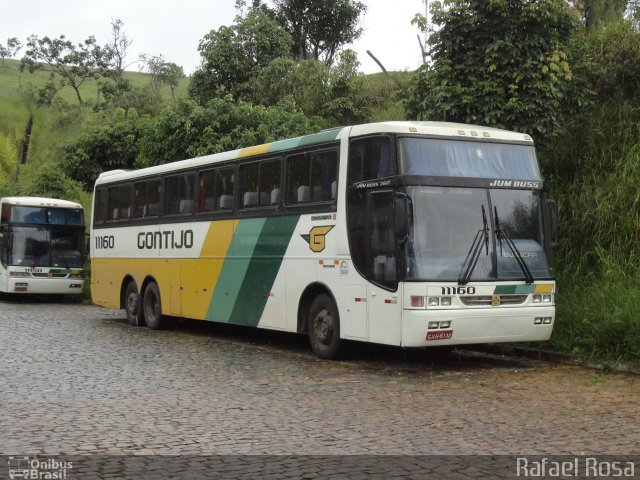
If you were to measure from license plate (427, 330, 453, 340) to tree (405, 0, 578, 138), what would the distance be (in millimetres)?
5863

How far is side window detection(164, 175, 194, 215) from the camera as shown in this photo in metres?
16.8

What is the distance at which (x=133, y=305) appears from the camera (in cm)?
1920

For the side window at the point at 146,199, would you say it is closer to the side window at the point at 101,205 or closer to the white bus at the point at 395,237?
the side window at the point at 101,205

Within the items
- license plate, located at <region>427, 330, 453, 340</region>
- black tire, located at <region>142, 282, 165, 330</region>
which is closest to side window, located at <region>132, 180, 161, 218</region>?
black tire, located at <region>142, 282, 165, 330</region>

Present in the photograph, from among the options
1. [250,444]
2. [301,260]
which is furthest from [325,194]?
[250,444]

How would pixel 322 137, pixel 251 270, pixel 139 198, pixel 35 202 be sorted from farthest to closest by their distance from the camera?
1. pixel 35 202
2. pixel 139 198
3. pixel 251 270
4. pixel 322 137

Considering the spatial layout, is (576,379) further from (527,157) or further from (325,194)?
(325,194)

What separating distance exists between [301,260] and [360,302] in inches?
67.6

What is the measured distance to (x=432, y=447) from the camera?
284 inches

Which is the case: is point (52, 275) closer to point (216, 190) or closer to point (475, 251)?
point (216, 190)

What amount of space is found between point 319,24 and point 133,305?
33888 millimetres

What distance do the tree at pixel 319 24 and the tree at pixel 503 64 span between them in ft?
109

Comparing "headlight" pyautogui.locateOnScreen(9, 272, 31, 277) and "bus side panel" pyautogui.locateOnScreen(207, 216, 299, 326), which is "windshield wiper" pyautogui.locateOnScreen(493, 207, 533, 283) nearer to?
"bus side panel" pyautogui.locateOnScreen(207, 216, 299, 326)
